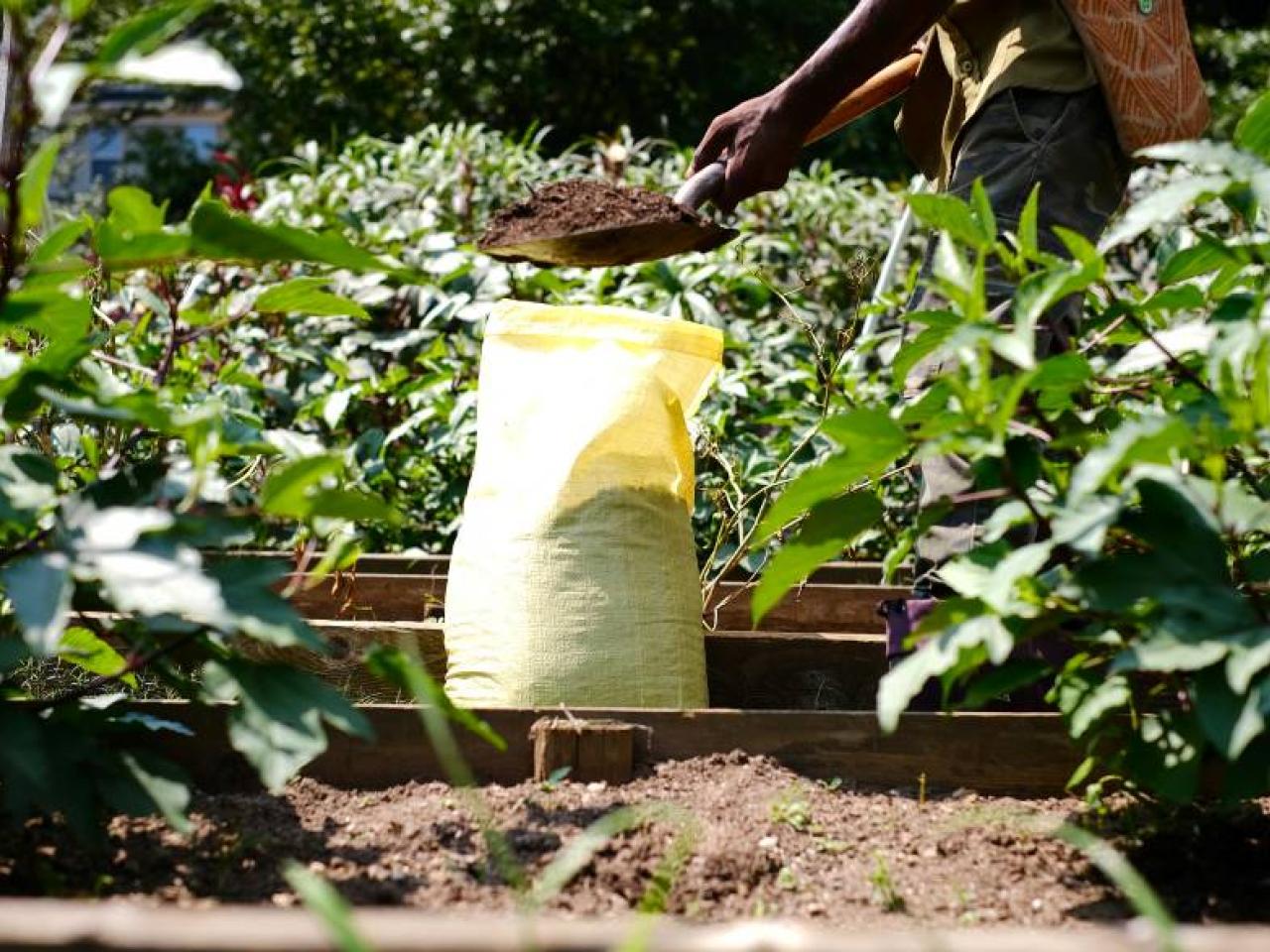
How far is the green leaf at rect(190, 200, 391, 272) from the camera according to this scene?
1593 mm

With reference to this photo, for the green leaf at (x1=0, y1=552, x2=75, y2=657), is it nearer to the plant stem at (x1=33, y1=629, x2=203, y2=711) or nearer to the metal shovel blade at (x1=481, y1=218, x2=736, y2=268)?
the plant stem at (x1=33, y1=629, x2=203, y2=711)

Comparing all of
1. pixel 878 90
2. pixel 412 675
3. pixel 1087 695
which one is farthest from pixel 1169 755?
pixel 878 90

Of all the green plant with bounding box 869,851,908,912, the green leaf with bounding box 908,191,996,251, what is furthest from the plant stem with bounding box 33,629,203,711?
the green leaf with bounding box 908,191,996,251

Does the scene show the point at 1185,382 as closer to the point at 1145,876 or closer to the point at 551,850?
the point at 1145,876

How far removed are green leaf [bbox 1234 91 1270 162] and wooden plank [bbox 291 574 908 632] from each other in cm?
147

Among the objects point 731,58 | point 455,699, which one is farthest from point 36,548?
point 731,58

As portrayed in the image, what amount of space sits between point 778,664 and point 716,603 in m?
0.49

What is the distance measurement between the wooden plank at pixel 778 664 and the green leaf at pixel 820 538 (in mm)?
919

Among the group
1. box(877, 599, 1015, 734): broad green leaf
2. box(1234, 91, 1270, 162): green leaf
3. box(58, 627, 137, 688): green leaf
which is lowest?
box(58, 627, 137, 688): green leaf

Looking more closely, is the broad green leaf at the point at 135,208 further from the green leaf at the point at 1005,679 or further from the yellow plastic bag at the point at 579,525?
the green leaf at the point at 1005,679

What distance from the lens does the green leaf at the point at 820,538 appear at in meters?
1.83

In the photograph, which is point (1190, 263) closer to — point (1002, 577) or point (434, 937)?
point (1002, 577)

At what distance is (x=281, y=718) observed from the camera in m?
1.53

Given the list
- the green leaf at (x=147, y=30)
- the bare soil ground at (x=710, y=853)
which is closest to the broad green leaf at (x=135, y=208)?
the green leaf at (x=147, y=30)
